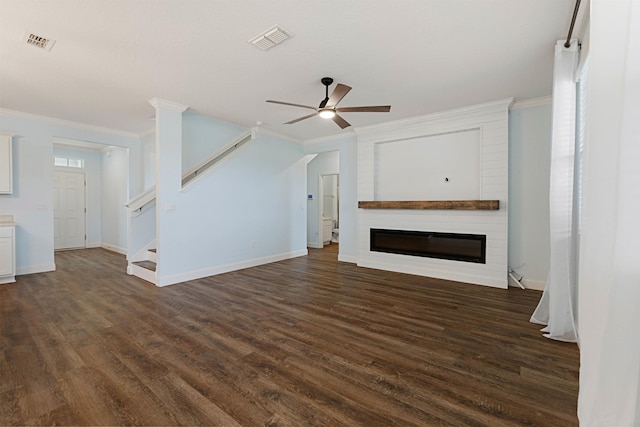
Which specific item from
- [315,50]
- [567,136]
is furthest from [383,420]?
[315,50]

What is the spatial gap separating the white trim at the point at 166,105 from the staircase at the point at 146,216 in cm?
106

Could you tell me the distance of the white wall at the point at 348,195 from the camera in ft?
20.0

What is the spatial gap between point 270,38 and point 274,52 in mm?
258

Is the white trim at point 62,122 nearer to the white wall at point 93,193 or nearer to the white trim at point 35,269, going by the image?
the white trim at point 35,269

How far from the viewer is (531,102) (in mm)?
4184

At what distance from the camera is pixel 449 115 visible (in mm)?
4738

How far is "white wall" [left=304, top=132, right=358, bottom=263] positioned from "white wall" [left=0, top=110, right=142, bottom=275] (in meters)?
5.34

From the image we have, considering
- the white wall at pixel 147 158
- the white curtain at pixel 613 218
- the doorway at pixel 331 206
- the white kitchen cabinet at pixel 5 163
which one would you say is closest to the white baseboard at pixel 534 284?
the white curtain at pixel 613 218

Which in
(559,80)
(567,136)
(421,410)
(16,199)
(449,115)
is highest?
(449,115)

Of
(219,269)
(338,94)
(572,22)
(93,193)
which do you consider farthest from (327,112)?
(93,193)

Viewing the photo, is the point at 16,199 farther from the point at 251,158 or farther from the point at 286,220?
the point at 286,220

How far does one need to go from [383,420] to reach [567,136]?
2.93 metres

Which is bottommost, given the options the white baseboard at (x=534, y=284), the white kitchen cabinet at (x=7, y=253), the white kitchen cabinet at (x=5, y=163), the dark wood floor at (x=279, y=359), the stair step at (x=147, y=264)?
the dark wood floor at (x=279, y=359)

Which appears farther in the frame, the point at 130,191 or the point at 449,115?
the point at 130,191
